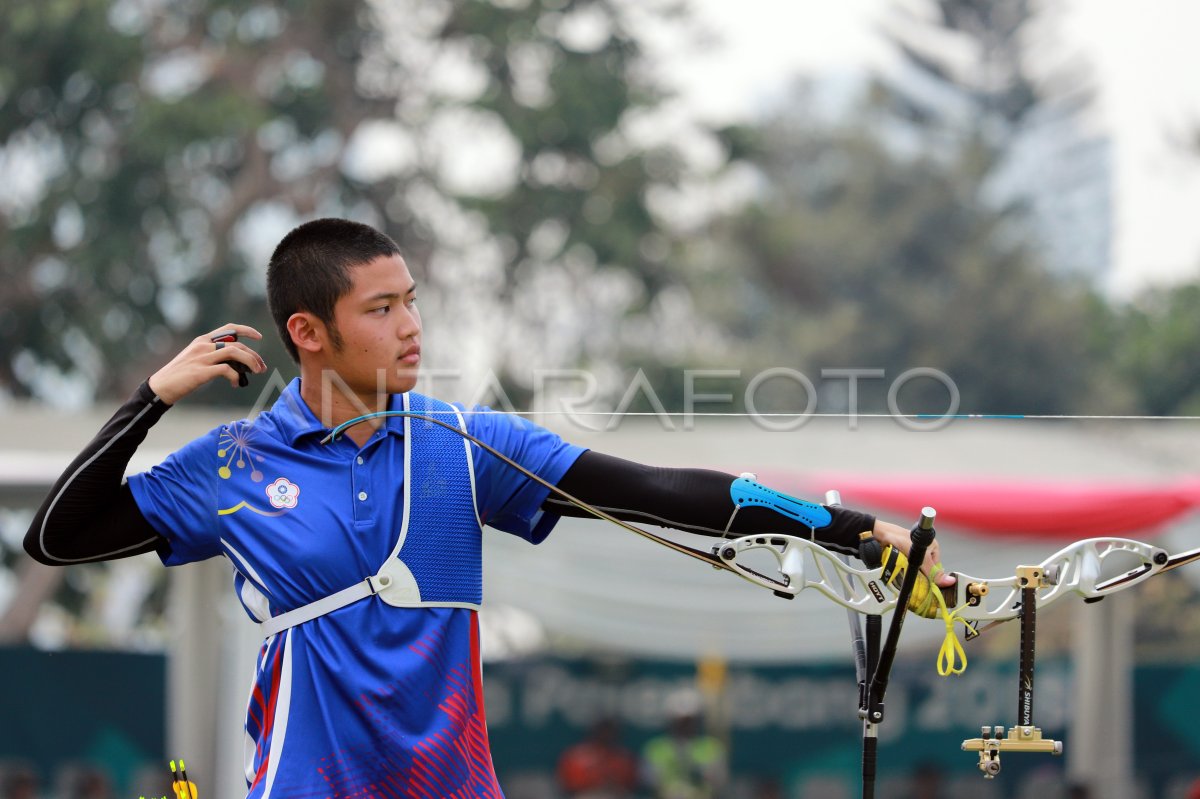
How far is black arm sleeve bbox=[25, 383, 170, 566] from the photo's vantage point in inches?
108

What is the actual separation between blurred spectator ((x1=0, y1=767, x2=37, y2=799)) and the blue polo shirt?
7772mm

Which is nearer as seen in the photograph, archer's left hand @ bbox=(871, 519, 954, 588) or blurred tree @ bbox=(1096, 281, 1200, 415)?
archer's left hand @ bbox=(871, 519, 954, 588)

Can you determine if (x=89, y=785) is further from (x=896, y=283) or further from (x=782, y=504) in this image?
(x=896, y=283)

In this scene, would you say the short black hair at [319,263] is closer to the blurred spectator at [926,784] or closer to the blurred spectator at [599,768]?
the blurred spectator at [599,768]

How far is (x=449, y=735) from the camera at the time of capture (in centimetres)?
272

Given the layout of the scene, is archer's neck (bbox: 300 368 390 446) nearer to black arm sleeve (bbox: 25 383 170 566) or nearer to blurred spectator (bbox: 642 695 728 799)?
black arm sleeve (bbox: 25 383 170 566)

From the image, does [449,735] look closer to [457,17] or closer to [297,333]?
[297,333]

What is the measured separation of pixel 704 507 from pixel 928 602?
0.42 meters

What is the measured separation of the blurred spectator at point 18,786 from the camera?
9891 mm

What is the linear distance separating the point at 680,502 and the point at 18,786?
8231 mm

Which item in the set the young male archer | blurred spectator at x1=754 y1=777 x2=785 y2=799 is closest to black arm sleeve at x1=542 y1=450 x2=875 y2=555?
the young male archer

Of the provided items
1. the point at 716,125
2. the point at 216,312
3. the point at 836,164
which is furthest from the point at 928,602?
the point at 836,164

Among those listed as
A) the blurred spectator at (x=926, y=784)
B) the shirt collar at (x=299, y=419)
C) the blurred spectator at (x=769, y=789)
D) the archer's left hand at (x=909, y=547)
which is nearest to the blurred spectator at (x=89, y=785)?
the blurred spectator at (x=769, y=789)

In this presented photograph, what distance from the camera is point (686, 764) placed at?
1051 cm
